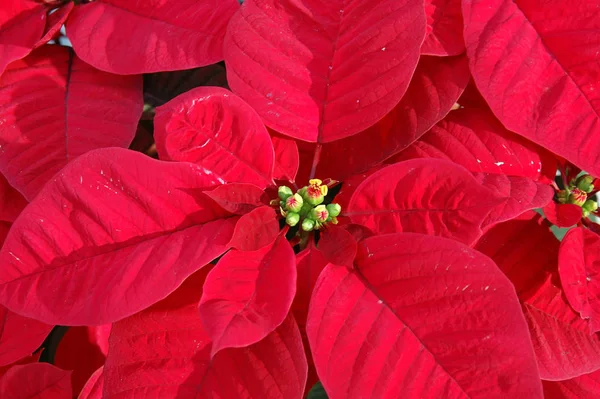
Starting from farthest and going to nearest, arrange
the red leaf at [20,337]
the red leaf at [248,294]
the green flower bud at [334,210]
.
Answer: the red leaf at [20,337] → the green flower bud at [334,210] → the red leaf at [248,294]

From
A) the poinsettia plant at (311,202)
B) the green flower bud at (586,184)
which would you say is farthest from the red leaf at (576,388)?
the green flower bud at (586,184)

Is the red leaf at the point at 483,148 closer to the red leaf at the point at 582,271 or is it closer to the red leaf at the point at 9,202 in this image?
the red leaf at the point at 582,271

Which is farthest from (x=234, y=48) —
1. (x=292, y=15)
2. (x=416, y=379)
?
(x=416, y=379)

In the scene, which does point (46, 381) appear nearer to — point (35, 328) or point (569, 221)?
point (35, 328)

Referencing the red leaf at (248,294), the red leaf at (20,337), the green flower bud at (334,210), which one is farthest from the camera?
the red leaf at (20,337)

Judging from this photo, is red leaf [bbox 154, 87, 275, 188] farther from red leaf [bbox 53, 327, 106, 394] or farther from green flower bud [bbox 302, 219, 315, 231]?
red leaf [bbox 53, 327, 106, 394]

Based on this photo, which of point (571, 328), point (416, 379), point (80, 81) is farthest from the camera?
point (80, 81)

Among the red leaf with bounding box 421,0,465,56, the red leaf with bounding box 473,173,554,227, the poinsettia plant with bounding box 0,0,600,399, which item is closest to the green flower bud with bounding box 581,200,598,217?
the poinsettia plant with bounding box 0,0,600,399
